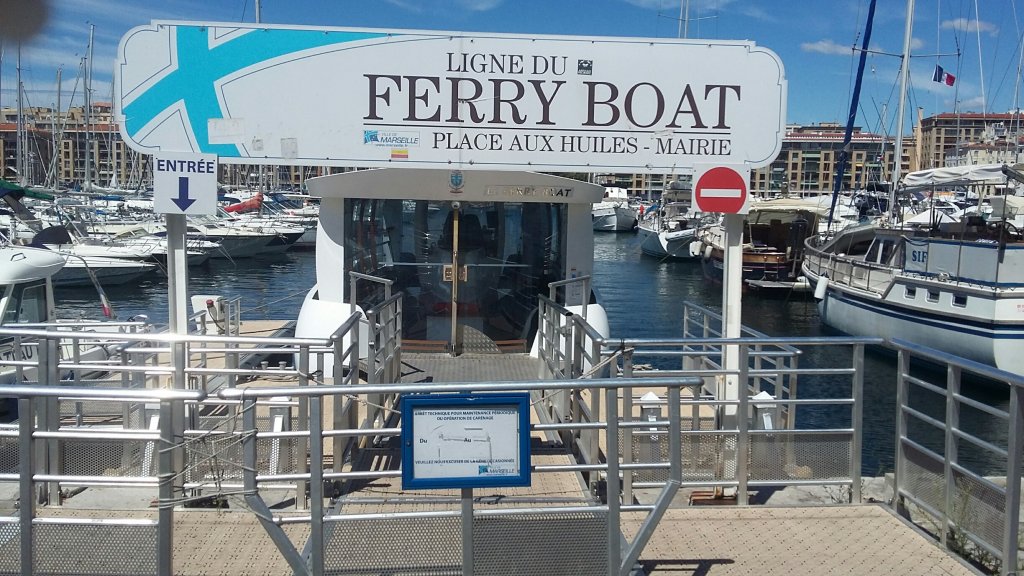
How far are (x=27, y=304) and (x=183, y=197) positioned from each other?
307 inches

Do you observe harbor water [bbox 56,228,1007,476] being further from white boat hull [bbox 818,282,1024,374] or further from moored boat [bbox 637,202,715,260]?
moored boat [bbox 637,202,715,260]

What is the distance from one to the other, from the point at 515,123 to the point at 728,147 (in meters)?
1.76

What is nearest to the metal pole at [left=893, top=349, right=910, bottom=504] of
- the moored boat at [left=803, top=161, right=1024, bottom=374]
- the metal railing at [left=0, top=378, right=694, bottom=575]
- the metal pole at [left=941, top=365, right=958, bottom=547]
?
the metal pole at [left=941, top=365, right=958, bottom=547]

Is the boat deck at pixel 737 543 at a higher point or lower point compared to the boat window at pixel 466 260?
lower

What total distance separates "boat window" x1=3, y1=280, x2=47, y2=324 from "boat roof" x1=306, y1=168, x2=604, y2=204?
16.9 feet

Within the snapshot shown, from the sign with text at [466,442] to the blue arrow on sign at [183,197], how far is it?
10.7 feet

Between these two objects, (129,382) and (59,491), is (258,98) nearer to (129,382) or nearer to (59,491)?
(129,382)

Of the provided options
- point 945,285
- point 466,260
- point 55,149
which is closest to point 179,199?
point 466,260

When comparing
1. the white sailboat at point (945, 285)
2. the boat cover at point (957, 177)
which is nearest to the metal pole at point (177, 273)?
the white sailboat at point (945, 285)

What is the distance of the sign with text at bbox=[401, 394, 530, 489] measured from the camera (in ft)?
13.8

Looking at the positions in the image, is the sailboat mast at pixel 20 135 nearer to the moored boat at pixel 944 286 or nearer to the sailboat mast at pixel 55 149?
the sailboat mast at pixel 55 149

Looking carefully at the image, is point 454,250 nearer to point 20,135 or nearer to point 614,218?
point 20,135

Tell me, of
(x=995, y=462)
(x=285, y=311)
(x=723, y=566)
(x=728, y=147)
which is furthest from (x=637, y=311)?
(x=723, y=566)

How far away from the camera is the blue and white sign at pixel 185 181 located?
21.6 ft
